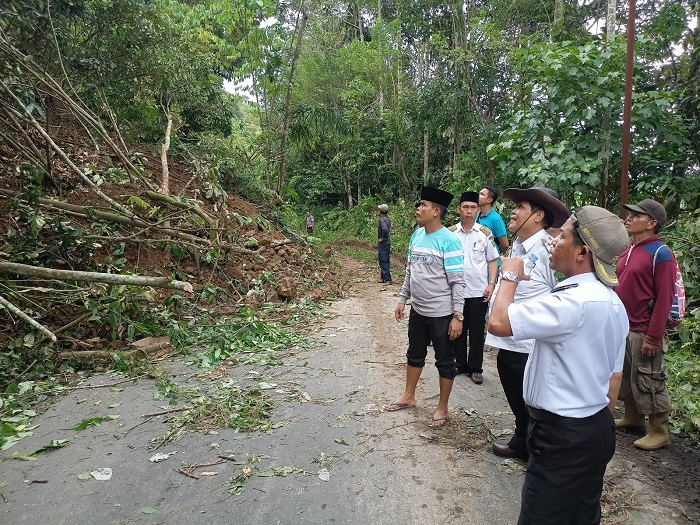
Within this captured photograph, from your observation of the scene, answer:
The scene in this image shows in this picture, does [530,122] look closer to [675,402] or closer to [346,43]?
[675,402]

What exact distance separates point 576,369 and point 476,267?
282 centimetres

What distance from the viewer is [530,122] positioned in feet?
22.6

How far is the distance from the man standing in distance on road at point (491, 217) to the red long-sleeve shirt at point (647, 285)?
1661 mm

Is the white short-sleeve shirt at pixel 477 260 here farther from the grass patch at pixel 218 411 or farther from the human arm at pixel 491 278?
the grass patch at pixel 218 411

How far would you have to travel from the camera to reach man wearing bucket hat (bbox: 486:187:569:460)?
2756mm

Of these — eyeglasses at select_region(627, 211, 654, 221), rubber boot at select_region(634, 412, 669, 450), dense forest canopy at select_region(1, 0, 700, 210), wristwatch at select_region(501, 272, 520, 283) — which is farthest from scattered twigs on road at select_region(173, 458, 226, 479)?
dense forest canopy at select_region(1, 0, 700, 210)

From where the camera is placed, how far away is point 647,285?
10.9 feet

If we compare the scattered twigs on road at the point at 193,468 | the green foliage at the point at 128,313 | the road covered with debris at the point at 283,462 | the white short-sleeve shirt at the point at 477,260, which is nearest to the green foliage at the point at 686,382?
the road covered with debris at the point at 283,462

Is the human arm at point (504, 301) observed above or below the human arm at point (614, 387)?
above

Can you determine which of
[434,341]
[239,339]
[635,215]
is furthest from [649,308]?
[239,339]

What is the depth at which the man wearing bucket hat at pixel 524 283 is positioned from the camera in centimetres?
→ 276

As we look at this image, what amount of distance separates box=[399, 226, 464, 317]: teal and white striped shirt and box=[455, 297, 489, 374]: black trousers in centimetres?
110

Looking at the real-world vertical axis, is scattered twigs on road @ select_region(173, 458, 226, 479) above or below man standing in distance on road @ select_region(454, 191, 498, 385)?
below

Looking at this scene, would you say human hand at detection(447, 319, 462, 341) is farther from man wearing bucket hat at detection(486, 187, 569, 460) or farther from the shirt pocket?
the shirt pocket
